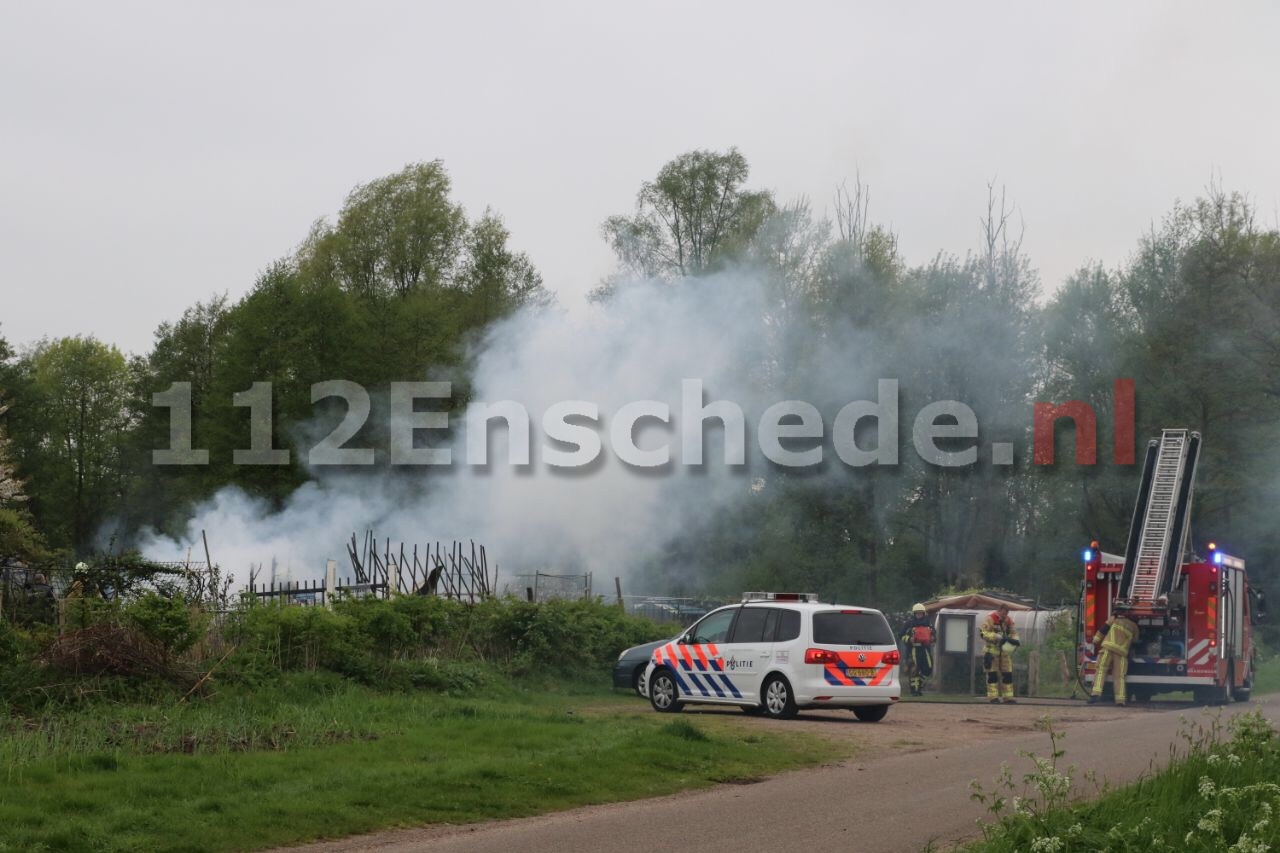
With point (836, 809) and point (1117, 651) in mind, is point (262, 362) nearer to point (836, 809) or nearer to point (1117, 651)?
point (1117, 651)

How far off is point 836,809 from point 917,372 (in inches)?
1385

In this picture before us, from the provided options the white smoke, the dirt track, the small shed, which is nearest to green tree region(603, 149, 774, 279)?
the white smoke

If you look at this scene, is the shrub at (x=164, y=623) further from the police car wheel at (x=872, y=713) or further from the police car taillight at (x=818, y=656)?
the police car wheel at (x=872, y=713)

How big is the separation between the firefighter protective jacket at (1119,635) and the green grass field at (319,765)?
32.2 feet

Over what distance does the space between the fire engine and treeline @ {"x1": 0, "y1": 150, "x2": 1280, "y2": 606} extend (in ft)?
56.4

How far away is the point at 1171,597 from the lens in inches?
981

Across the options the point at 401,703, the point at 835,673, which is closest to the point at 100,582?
the point at 401,703

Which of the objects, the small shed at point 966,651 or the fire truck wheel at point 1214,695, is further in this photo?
the small shed at point 966,651

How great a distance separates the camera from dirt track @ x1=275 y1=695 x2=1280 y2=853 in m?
9.88

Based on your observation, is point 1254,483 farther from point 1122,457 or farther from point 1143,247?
point 1143,247

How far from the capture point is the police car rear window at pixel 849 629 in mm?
19672

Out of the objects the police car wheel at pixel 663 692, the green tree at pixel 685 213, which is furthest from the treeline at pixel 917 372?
the police car wheel at pixel 663 692

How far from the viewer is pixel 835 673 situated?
1955cm

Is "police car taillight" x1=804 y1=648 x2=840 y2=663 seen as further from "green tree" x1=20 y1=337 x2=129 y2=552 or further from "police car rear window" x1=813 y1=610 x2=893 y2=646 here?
"green tree" x1=20 y1=337 x2=129 y2=552
